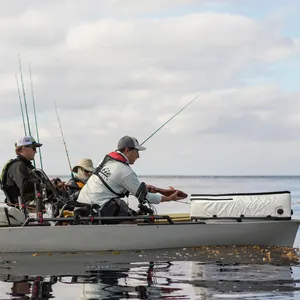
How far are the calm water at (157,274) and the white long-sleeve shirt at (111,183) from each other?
2.86ft

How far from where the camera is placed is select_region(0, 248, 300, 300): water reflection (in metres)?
8.04

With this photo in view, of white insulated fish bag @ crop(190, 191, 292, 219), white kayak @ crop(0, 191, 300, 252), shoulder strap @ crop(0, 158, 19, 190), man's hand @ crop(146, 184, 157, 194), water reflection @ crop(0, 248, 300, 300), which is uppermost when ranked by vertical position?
shoulder strap @ crop(0, 158, 19, 190)

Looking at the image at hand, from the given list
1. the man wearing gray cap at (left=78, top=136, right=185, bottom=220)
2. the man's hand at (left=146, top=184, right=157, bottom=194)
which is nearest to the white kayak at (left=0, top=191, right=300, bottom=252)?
the man wearing gray cap at (left=78, top=136, right=185, bottom=220)

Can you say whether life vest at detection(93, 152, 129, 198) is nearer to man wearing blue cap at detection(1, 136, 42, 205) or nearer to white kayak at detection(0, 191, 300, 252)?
white kayak at detection(0, 191, 300, 252)

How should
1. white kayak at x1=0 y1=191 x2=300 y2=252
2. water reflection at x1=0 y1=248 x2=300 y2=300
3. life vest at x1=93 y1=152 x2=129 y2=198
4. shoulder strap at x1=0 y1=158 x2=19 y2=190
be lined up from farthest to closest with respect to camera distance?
1. shoulder strap at x1=0 y1=158 x2=19 y2=190
2. life vest at x1=93 y1=152 x2=129 y2=198
3. white kayak at x1=0 y1=191 x2=300 y2=252
4. water reflection at x1=0 y1=248 x2=300 y2=300

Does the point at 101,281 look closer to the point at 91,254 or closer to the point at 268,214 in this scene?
the point at 91,254

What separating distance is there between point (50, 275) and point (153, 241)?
8.58 ft

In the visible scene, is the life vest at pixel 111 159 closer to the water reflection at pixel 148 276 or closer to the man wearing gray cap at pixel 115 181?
the man wearing gray cap at pixel 115 181

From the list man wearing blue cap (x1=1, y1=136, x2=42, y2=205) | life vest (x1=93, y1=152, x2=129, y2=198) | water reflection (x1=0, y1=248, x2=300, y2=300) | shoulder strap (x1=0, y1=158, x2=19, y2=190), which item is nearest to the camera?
water reflection (x1=0, y1=248, x2=300, y2=300)

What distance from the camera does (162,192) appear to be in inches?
474

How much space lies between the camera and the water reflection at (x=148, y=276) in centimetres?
804

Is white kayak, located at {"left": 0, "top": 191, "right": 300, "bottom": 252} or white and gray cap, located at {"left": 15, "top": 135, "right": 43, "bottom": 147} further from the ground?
white and gray cap, located at {"left": 15, "top": 135, "right": 43, "bottom": 147}

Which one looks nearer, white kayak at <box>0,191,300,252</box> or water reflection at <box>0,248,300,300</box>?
water reflection at <box>0,248,300,300</box>

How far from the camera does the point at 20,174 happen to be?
38.9ft
